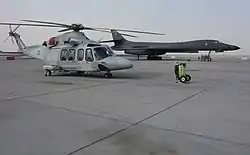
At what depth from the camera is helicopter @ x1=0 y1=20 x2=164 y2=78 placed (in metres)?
12.6

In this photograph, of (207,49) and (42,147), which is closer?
(42,147)

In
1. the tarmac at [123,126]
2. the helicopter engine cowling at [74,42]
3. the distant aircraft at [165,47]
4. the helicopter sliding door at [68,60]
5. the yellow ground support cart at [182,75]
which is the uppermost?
the distant aircraft at [165,47]

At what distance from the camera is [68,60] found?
13.7 metres

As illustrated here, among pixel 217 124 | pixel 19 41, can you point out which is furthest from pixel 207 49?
pixel 217 124

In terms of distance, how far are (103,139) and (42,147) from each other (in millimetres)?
774

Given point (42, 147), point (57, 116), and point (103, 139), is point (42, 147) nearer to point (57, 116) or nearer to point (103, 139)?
point (103, 139)

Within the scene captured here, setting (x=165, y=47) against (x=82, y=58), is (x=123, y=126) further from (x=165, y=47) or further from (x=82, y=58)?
(x=165, y=47)

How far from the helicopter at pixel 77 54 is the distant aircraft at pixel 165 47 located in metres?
23.2

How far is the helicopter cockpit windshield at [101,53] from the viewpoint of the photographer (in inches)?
501

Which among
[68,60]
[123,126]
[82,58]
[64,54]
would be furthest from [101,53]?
[123,126]

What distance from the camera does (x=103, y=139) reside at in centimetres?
362

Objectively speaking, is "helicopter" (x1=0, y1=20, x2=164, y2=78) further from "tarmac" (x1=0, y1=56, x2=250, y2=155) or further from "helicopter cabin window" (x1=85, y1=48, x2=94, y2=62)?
"tarmac" (x1=0, y1=56, x2=250, y2=155)

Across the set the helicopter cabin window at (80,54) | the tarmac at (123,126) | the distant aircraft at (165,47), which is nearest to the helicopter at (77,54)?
the helicopter cabin window at (80,54)

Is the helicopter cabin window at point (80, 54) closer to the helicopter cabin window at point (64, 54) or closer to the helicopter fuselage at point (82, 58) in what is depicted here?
the helicopter fuselage at point (82, 58)
